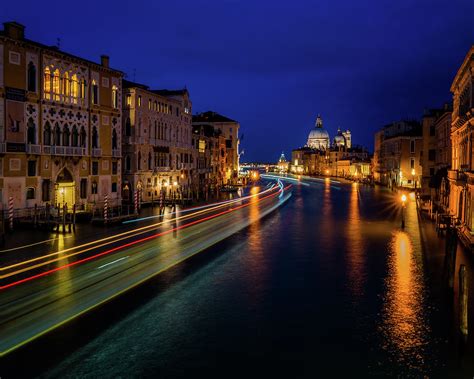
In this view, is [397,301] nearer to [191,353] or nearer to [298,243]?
[191,353]

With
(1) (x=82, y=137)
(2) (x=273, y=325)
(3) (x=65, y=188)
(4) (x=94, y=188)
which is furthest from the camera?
(4) (x=94, y=188)

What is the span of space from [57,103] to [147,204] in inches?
723

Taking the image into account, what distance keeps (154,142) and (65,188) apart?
60.2ft

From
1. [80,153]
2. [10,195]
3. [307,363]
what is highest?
[80,153]

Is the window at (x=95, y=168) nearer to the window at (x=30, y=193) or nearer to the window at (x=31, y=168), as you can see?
the window at (x=31, y=168)

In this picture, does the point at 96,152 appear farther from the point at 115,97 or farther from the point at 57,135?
the point at 115,97

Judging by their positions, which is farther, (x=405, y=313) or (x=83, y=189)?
(x=83, y=189)

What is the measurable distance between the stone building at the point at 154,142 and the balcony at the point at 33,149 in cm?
1634

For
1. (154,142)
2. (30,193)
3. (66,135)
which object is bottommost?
(30,193)

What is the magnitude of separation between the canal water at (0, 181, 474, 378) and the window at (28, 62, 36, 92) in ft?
72.1

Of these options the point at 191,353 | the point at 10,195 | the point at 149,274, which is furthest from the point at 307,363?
the point at 10,195

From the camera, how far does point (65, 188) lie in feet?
141

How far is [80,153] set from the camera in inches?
1725

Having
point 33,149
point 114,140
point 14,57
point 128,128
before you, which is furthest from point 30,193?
point 128,128
